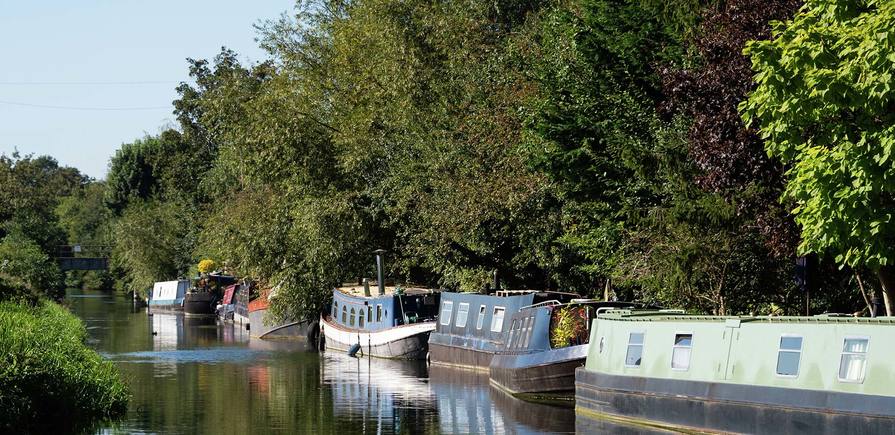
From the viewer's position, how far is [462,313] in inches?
1633

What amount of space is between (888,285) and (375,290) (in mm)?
27413

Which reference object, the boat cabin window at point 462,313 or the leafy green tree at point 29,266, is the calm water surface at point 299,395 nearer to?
the boat cabin window at point 462,313

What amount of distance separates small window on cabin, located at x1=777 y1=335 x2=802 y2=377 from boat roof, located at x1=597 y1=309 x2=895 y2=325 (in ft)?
1.23

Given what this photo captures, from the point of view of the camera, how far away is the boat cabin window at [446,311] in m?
42.3

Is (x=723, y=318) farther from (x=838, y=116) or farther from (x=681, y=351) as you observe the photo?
(x=838, y=116)

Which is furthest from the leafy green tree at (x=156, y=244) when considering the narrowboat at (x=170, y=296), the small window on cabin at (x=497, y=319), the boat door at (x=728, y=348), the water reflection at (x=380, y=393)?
the boat door at (x=728, y=348)

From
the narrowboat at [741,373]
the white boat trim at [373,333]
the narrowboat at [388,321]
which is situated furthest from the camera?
the narrowboat at [388,321]

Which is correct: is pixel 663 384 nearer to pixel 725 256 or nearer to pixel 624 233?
pixel 725 256

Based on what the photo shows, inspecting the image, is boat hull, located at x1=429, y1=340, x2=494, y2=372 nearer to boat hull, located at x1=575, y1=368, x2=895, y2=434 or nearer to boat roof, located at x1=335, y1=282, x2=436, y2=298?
boat roof, located at x1=335, y1=282, x2=436, y2=298

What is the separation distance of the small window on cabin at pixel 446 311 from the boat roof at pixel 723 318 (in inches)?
460

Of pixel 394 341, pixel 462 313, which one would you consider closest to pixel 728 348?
pixel 462 313

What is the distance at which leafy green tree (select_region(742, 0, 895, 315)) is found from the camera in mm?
23344

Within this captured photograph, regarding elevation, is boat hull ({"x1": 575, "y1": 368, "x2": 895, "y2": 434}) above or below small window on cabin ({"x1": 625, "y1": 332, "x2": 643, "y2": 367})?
below

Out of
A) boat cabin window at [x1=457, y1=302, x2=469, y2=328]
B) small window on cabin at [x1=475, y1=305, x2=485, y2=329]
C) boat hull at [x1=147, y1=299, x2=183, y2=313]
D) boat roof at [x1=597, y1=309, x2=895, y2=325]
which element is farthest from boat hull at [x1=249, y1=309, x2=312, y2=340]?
boat roof at [x1=597, y1=309, x2=895, y2=325]
